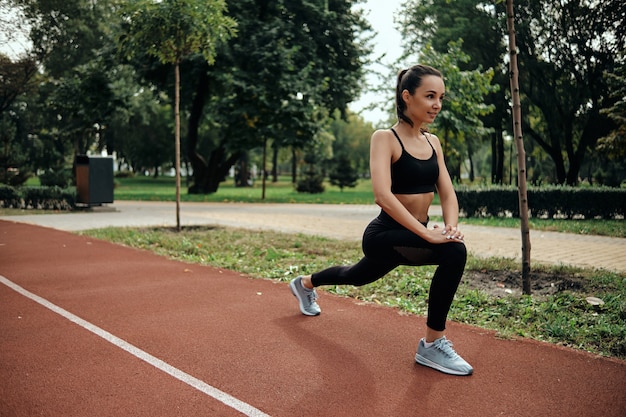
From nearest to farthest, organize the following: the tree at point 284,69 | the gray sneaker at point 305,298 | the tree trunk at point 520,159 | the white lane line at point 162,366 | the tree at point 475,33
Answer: the white lane line at point 162,366
the gray sneaker at point 305,298
the tree trunk at point 520,159
the tree at point 284,69
the tree at point 475,33

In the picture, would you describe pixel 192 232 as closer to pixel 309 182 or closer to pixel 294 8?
pixel 294 8

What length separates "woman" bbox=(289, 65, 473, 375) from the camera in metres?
3.28

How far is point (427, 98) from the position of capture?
3393 mm

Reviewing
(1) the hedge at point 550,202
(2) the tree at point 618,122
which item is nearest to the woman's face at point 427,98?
(1) the hedge at point 550,202

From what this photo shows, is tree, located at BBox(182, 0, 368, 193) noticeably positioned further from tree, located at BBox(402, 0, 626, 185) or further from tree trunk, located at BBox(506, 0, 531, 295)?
tree trunk, located at BBox(506, 0, 531, 295)

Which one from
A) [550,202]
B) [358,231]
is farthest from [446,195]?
[550,202]

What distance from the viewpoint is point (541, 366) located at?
3.56 metres

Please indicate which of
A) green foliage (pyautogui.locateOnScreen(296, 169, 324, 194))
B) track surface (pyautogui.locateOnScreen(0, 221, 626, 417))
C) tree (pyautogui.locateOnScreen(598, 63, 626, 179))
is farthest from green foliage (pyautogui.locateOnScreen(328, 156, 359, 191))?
track surface (pyautogui.locateOnScreen(0, 221, 626, 417))

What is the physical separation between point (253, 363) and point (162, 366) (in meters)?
0.61

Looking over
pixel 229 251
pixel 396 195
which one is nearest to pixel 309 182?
pixel 229 251

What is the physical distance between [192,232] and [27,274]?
458 centimetres

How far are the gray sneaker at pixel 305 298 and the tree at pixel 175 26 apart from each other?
21.2 feet

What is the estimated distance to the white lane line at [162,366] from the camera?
2898 millimetres

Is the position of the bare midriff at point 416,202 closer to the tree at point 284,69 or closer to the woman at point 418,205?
the woman at point 418,205
